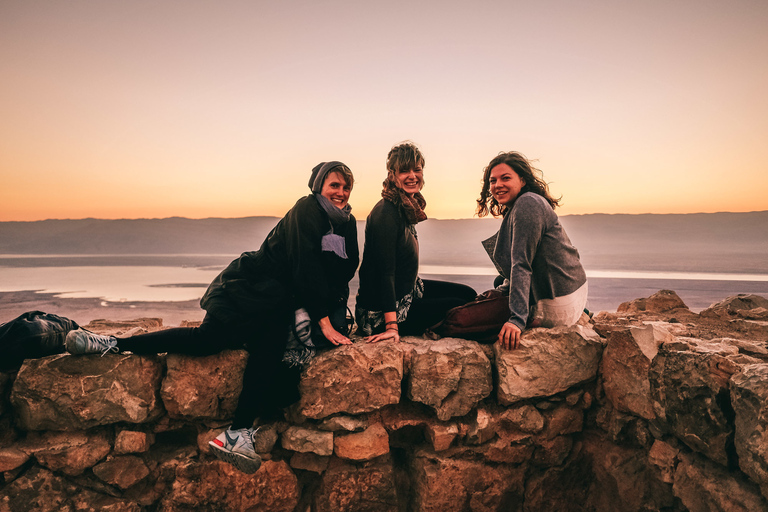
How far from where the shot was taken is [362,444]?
115 inches

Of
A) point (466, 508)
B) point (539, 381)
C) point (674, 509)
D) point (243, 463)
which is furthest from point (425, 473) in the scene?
point (674, 509)

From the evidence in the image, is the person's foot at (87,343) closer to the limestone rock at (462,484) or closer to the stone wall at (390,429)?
the stone wall at (390,429)

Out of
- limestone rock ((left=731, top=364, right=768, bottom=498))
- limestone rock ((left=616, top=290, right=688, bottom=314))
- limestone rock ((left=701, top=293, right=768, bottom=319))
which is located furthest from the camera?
limestone rock ((left=616, top=290, right=688, bottom=314))

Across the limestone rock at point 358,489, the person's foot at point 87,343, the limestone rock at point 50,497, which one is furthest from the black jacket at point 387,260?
the limestone rock at point 50,497

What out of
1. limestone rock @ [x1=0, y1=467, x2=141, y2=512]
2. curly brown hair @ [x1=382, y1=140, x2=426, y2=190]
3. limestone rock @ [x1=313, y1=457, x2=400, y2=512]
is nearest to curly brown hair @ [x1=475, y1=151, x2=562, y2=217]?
curly brown hair @ [x1=382, y1=140, x2=426, y2=190]

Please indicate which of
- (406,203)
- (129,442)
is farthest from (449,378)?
(129,442)

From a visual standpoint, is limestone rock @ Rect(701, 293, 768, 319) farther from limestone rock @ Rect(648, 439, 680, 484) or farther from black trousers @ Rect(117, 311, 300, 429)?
black trousers @ Rect(117, 311, 300, 429)

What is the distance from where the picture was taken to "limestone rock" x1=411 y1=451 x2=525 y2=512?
2.96 m

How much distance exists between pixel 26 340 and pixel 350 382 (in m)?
1.96

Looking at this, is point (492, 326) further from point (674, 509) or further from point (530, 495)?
point (674, 509)

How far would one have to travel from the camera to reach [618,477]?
2.88 metres

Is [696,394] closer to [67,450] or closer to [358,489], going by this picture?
[358,489]

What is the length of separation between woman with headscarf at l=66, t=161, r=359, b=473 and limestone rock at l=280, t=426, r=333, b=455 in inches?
8.2

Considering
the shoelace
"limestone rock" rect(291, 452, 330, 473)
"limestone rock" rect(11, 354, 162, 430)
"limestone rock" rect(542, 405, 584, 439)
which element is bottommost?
"limestone rock" rect(291, 452, 330, 473)
